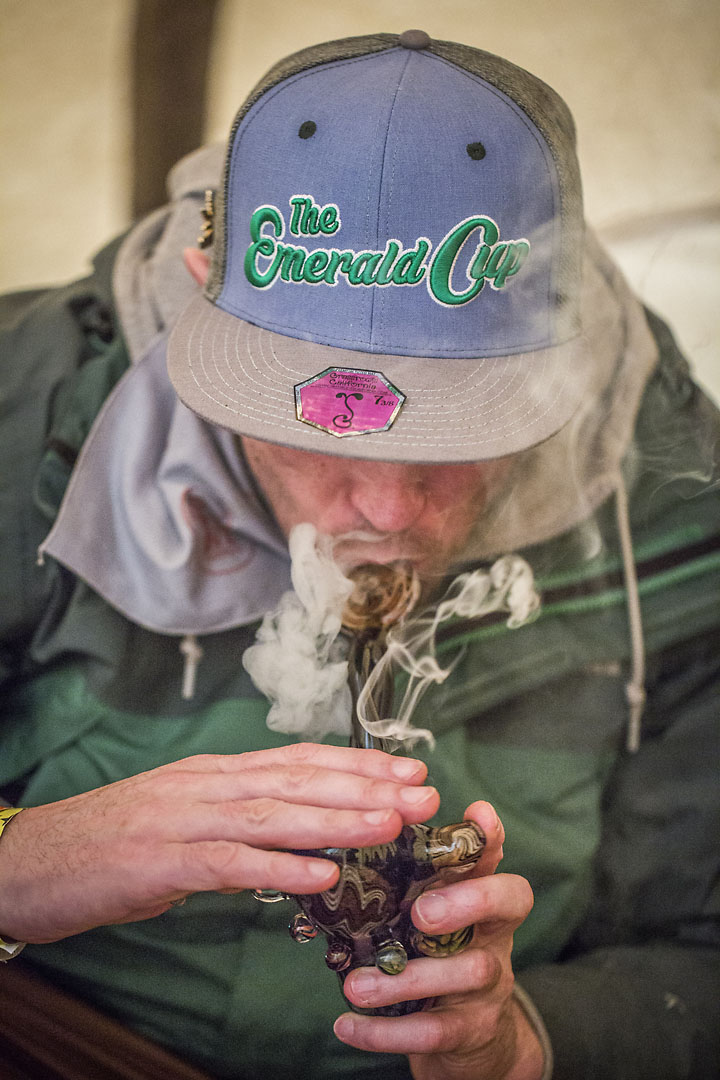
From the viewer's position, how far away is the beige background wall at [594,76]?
3.14 ft

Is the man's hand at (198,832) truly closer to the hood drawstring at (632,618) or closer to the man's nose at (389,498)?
the man's nose at (389,498)

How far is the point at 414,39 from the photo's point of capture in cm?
→ 88

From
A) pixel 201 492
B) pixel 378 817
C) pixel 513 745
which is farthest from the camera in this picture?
pixel 201 492

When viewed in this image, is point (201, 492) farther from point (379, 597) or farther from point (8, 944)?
point (8, 944)

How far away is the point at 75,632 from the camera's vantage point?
1.07 m

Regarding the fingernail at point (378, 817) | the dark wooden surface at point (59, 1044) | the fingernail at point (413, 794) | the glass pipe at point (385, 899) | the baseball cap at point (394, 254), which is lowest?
the dark wooden surface at point (59, 1044)

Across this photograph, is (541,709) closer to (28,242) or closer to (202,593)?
(202,593)

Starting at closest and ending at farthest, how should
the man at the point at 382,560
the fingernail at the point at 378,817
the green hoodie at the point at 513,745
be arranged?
1. the fingernail at the point at 378,817
2. the man at the point at 382,560
3. the green hoodie at the point at 513,745

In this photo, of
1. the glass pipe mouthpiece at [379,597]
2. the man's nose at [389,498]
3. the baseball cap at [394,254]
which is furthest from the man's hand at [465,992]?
the baseball cap at [394,254]

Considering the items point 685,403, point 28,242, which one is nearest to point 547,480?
point 685,403

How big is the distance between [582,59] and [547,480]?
533mm

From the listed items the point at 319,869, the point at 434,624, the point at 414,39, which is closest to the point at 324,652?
the point at 434,624

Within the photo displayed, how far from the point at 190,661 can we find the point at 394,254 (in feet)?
1.90

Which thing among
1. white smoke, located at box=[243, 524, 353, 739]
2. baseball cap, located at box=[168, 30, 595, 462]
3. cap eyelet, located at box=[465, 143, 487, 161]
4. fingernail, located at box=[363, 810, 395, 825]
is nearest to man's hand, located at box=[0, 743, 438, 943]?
fingernail, located at box=[363, 810, 395, 825]
